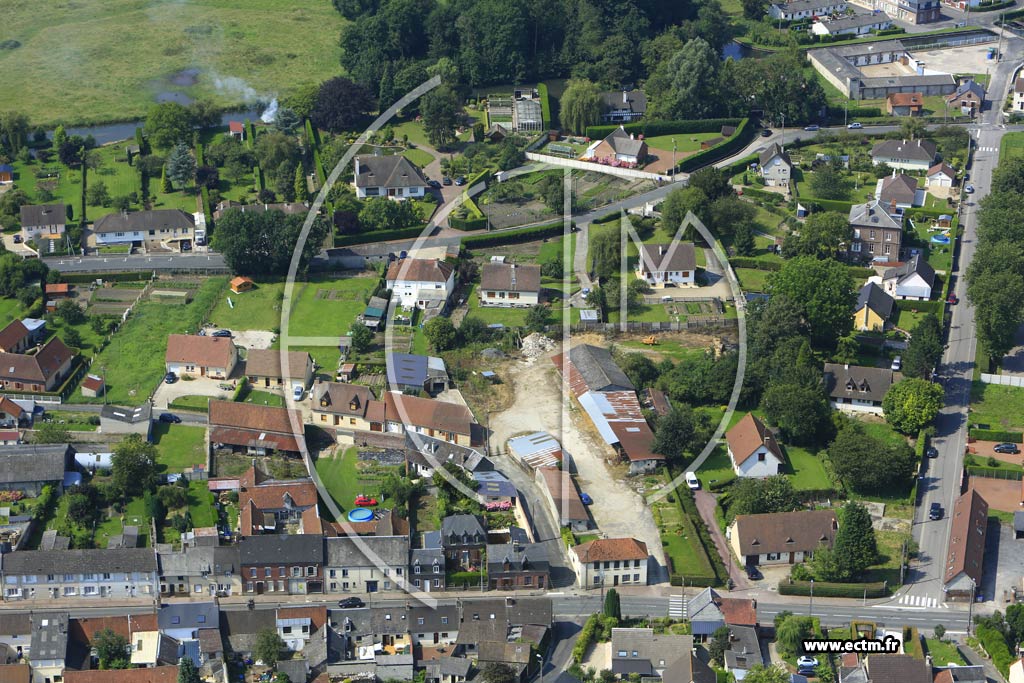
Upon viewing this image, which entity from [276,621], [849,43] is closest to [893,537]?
[276,621]

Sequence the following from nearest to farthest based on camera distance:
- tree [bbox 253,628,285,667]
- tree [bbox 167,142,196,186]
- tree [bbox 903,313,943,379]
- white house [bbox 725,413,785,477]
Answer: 1. tree [bbox 253,628,285,667]
2. white house [bbox 725,413,785,477]
3. tree [bbox 903,313,943,379]
4. tree [bbox 167,142,196,186]

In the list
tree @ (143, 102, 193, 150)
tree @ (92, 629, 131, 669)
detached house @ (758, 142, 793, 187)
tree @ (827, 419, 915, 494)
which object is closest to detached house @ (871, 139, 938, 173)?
detached house @ (758, 142, 793, 187)

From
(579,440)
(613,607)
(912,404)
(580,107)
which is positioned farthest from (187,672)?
(580,107)

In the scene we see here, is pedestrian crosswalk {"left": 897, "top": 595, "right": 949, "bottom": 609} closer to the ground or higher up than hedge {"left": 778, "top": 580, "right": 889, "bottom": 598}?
closer to the ground

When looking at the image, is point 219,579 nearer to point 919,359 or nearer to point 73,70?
point 919,359

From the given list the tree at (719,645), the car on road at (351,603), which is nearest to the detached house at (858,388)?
the tree at (719,645)

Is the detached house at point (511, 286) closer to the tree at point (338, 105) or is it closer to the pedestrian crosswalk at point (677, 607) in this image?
the tree at point (338, 105)

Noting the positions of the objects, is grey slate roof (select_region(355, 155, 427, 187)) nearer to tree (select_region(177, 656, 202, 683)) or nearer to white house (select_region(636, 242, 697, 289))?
white house (select_region(636, 242, 697, 289))
